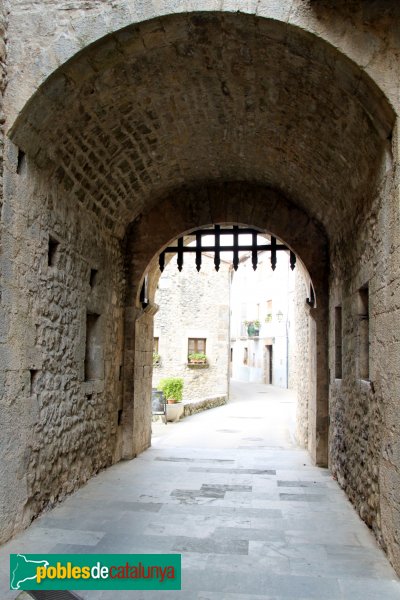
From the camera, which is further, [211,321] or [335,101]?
[211,321]

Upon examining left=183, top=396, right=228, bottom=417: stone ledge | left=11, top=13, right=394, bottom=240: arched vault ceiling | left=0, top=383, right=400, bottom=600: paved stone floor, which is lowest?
left=183, top=396, right=228, bottom=417: stone ledge

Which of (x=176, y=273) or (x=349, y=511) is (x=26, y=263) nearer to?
(x=349, y=511)

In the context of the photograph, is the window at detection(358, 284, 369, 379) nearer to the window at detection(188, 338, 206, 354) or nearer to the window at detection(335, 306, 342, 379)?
the window at detection(335, 306, 342, 379)

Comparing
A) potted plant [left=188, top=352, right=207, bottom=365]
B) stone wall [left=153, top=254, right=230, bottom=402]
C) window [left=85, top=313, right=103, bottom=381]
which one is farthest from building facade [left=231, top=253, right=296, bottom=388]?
window [left=85, top=313, right=103, bottom=381]

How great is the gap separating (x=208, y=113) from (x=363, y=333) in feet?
8.45

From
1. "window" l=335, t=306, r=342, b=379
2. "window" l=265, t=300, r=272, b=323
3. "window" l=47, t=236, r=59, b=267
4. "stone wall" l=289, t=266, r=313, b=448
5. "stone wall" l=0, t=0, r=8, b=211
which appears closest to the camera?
"stone wall" l=0, t=0, r=8, b=211

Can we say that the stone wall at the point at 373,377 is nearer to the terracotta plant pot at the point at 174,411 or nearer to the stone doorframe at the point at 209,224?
the stone doorframe at the point at 209,224

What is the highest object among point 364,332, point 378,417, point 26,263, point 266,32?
point 266,32

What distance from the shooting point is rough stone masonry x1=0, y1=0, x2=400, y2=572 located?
351 centimetres

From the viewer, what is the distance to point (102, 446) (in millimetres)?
6027

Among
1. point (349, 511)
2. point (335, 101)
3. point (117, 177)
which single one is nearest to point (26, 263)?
point (117, 177)

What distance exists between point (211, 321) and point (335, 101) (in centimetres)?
1477

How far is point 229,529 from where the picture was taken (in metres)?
4.07

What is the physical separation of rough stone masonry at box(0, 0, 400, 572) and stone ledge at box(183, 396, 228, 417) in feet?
24.1
